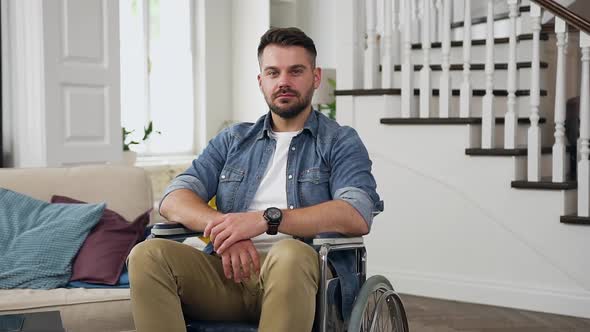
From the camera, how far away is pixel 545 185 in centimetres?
426

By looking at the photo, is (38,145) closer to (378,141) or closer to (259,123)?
(378,141)

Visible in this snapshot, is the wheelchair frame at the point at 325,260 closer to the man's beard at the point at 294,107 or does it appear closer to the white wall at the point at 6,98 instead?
the man's beard at the point at 294,107

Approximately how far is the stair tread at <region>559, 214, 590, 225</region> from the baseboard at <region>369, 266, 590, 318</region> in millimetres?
348

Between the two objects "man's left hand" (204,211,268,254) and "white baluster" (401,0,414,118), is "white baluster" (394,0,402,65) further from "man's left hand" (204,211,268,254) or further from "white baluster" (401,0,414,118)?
"man's left hand" (204,211,268,254)

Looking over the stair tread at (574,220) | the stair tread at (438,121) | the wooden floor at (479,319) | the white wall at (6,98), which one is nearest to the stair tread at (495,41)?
the stair tread at (438,121)

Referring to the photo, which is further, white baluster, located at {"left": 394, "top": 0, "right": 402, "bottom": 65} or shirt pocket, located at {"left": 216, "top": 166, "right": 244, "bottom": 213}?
white baluster, located at {"left": 394, "top": 0, "right": 402, "bottom": 65}

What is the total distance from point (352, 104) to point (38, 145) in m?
1.80

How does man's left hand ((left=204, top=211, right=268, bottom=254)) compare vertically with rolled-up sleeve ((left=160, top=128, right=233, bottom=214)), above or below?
below

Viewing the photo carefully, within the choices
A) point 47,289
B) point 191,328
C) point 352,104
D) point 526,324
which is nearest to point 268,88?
point 191,328

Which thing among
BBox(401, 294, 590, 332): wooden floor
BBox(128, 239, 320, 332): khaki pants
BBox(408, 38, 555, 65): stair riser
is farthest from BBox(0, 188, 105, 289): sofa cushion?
BBox(408, 38, 555, 65): stair riser

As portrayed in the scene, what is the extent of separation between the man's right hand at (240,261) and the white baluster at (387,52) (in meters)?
2.76

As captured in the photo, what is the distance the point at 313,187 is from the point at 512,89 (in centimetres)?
227

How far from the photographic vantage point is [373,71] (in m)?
4.85

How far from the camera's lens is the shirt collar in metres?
2.52
